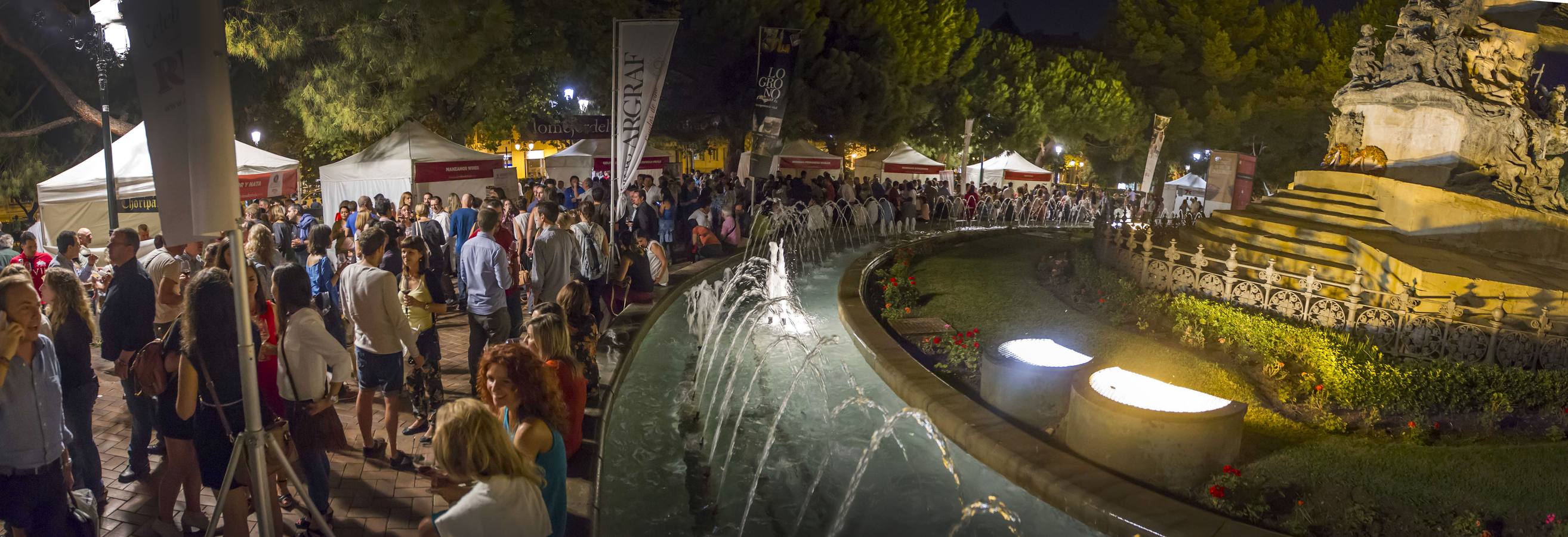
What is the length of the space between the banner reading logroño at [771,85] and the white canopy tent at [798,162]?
39cm

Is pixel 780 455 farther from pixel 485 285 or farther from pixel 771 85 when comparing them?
pixel 771 85

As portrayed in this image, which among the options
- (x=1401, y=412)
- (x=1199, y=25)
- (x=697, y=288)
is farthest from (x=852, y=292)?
(x=1199, y=25)

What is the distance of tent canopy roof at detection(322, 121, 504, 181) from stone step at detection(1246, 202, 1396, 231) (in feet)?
46.2

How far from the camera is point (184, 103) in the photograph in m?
3.16

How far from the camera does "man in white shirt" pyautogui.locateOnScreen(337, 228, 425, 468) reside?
18.3 feet

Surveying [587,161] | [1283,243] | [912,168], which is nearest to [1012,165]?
[912,168]

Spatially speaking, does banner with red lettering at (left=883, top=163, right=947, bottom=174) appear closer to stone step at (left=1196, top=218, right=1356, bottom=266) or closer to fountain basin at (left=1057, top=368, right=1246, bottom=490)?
stone step at (left=1196, top=218, right=1356, bottom=266)

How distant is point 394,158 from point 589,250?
7.68 metres

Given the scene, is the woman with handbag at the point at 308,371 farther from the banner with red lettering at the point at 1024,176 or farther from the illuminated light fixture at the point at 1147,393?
the banner with red lettering at the point at 1024,176

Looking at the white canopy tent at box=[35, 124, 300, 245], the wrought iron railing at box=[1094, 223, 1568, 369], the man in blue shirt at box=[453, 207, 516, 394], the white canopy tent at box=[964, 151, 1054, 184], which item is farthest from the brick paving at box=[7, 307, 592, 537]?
the white canopy tent at box=[964, 151, 1054, 184]

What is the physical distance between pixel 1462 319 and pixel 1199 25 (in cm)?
4466

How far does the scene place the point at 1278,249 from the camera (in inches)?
493

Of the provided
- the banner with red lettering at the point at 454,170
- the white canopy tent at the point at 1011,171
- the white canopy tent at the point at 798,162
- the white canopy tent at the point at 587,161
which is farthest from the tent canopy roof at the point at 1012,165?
the banner with red lettering at the point at 454,170

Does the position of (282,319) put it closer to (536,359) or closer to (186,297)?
(186,297)
